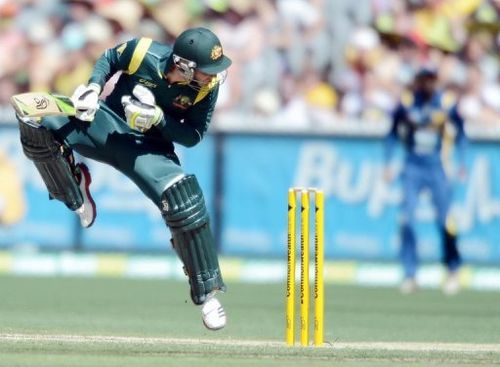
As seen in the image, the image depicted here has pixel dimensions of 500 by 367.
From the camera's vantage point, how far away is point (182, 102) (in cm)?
795

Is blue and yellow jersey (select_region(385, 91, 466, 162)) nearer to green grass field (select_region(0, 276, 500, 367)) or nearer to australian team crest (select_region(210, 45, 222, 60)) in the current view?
green grass field (select_region(0, 276, 500, 367))

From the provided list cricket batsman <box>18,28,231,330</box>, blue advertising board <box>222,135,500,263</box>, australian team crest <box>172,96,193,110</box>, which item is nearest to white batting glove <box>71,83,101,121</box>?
cricket batsman <box>18,28,231,330</box>

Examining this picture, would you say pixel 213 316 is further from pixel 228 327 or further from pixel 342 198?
pixel 342 198

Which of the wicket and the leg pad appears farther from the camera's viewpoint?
the leg pad

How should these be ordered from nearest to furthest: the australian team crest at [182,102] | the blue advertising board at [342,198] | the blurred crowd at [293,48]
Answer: the australian team crest at [182,102] → the blue advertising board at [342,198] → the blurred crowd at [293,48]

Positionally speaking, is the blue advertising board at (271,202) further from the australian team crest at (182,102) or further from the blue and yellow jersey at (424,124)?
the australian team crest at (182,102)

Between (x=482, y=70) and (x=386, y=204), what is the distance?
7.31 feet

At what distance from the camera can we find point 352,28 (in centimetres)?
1489

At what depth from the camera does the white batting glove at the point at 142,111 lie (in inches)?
297

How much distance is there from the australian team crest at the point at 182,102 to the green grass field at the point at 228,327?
1.24 meters

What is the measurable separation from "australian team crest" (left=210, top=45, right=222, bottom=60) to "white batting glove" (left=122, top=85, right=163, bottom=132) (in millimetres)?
372

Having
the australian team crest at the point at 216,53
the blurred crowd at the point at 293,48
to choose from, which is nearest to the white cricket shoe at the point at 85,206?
the australian team crest at the point at 216,53

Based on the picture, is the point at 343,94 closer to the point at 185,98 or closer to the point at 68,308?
the point at 68,308

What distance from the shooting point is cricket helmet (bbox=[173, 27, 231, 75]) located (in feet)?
25.0
